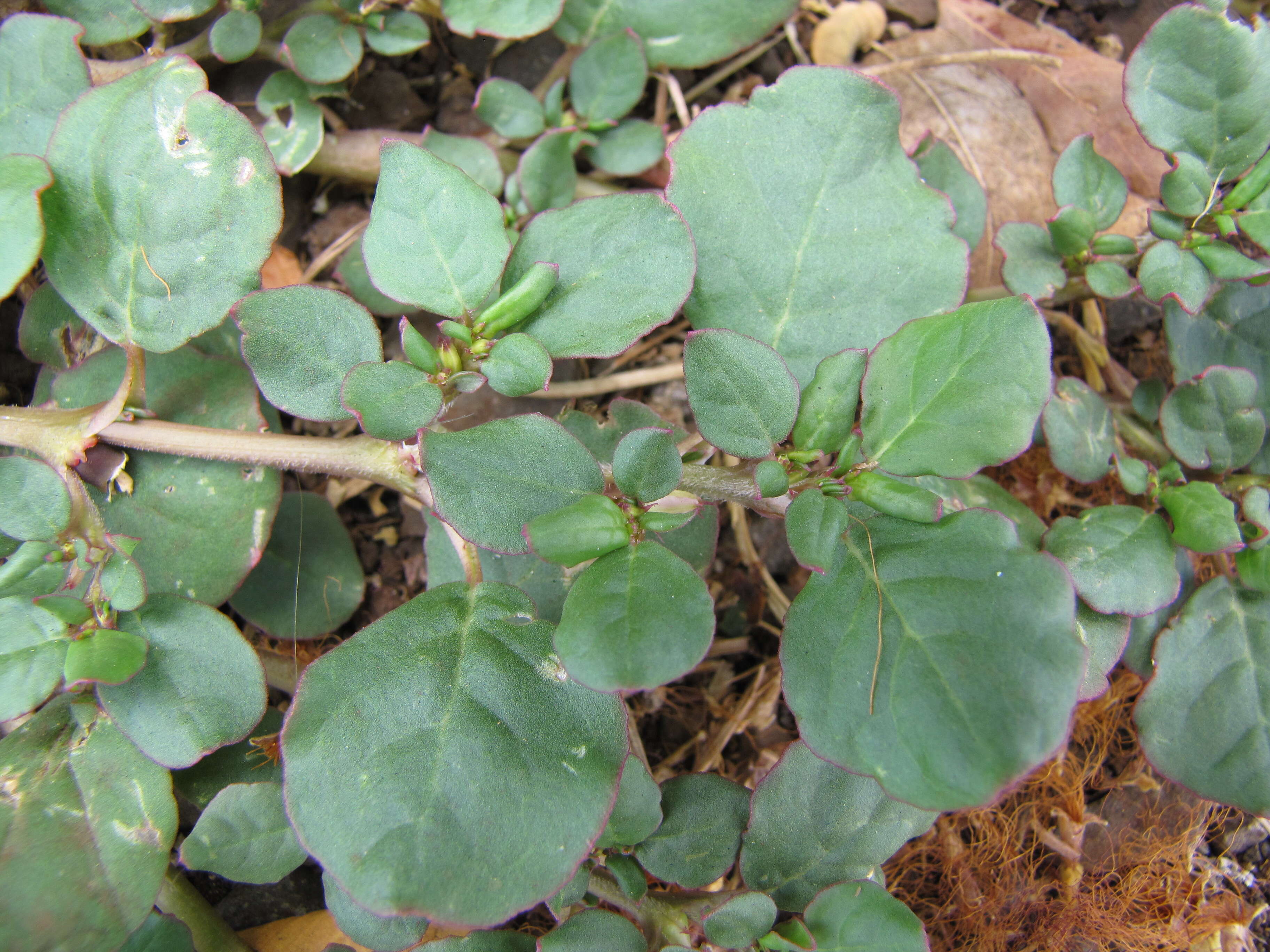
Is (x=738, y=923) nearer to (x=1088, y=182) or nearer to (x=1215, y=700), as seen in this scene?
(x=1215, y=700)

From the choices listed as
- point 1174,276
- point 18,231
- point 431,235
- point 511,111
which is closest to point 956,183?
point 1174,276

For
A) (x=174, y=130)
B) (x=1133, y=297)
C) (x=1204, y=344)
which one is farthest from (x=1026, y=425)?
(x=174, y=130)

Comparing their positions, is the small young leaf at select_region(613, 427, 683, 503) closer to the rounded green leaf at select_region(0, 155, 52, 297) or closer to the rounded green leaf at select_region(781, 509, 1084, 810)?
the rounded green leaf at select_region(781, 509, 1084, 810)

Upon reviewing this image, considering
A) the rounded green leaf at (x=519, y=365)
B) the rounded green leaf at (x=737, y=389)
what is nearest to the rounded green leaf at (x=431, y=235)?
the rounded green leaf at (x=519, y=365)

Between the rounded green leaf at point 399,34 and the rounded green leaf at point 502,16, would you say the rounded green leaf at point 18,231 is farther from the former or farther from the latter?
the rounded green leaf at point 502,16

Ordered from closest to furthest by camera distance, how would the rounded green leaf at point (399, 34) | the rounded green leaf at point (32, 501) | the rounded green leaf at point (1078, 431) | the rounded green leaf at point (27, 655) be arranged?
the rounded green leaf at point (27, 655)
the rounded green leaf at point (32, 501)
the rounded green leaf at point (1078, 431)
the rounded green leaf at point (399, 34)
